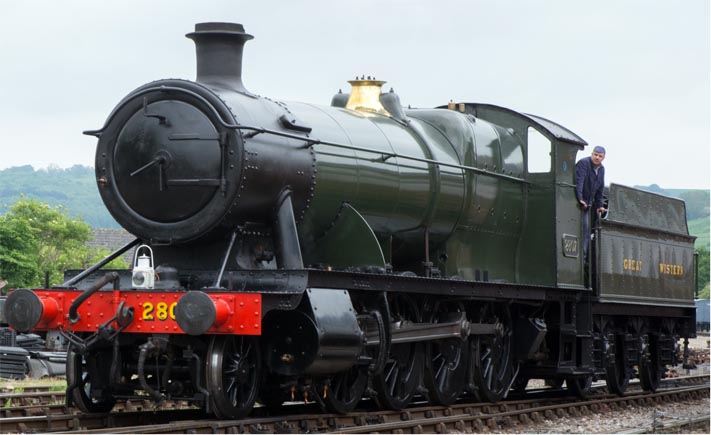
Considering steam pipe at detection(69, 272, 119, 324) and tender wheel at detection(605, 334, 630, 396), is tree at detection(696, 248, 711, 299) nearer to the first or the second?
tender wheel at detection(605, 334, 630, 396)

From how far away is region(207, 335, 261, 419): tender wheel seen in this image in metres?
10.5

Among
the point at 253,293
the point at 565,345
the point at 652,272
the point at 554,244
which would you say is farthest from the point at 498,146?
the point at 253,293

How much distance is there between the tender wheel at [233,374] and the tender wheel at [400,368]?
200 cm

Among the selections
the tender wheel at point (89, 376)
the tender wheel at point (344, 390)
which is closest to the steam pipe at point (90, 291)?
the tender wheel at point (89, 376)

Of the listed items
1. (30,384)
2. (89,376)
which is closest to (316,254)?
(89,376)

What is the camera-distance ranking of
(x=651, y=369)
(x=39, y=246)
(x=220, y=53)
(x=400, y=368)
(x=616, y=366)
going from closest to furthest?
(x=220, y=53)
(x=400, y=368)
(x=616, y=366)
(x=651, y=369)
(x=39, y=246)

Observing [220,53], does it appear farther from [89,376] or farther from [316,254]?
[89,376]

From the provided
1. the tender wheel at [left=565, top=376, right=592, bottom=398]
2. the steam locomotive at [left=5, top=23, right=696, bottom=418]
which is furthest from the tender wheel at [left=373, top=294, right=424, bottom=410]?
the tender wheel at [left=565, top=376, right=592, bottom=398]

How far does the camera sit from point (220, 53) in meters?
11.8

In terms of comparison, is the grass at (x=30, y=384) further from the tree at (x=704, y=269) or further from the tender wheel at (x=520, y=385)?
the tree at (x=704, y=269)

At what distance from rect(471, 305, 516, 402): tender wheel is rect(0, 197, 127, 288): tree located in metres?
28.5

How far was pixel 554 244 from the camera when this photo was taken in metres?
15.6

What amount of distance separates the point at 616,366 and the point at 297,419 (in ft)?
27.2

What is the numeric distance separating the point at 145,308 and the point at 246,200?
146cm
